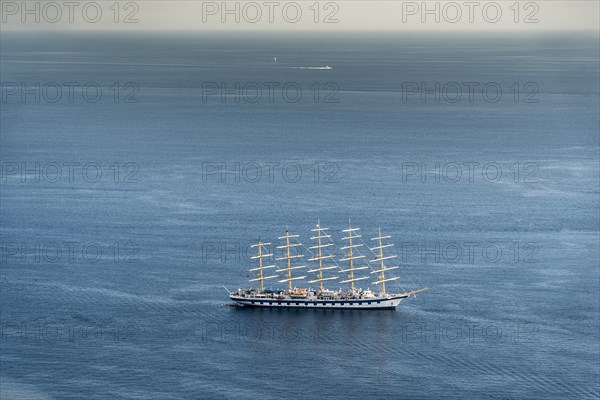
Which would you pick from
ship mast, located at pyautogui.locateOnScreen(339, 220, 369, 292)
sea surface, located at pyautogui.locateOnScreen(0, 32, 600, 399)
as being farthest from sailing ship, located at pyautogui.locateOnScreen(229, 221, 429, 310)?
sea surface, located at pyautogui.locateOnScreen(0, 32, 600, 399)

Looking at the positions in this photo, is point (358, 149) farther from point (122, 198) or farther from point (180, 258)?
point (180, 258)

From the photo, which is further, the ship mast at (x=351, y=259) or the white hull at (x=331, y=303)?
the ship mast at (x=351, y=259)

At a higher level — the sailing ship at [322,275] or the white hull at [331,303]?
the sailing ship at [322,275]

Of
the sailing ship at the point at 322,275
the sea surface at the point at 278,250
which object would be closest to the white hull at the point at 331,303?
the sailing ship at the point at 322,275

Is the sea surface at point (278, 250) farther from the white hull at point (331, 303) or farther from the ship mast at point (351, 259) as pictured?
the ship mast at point (351, 259)

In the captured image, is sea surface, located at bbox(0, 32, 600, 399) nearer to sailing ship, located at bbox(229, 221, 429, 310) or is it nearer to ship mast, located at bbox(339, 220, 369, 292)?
sailing ship, located at bbox(229, 221, 429, 310)

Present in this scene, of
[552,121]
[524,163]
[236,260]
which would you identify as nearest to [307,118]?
[552,121]
